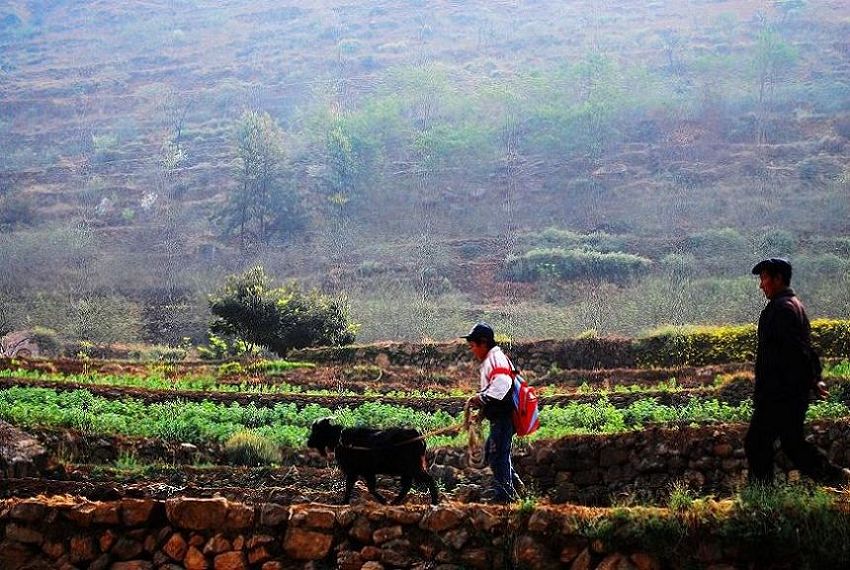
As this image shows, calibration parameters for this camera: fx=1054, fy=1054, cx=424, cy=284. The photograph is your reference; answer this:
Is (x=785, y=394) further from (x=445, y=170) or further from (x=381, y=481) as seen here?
(x=445, y=170)

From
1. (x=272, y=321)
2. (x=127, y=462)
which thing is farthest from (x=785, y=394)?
(x=272, y=321)

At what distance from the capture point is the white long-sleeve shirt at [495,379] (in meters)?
7.93

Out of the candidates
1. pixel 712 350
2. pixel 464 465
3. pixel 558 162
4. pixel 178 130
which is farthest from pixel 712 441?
pixel 178 130

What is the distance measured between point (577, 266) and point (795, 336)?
55.4 meters

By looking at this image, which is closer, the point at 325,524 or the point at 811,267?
the point at 325,524

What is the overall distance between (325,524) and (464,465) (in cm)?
582

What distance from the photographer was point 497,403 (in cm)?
798

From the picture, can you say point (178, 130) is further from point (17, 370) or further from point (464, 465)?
point (464, 465)

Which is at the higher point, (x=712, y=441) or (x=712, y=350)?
(x=712, y=441)

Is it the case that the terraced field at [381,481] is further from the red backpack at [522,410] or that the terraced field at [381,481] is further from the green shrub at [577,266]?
the green shrub at [577,266]

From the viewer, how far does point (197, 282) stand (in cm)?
6750

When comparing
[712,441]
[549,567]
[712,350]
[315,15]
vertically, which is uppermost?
[315,15]

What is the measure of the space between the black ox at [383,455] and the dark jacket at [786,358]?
8.70 feet

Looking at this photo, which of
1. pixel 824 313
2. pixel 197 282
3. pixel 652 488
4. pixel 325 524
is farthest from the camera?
pixel 197 282
